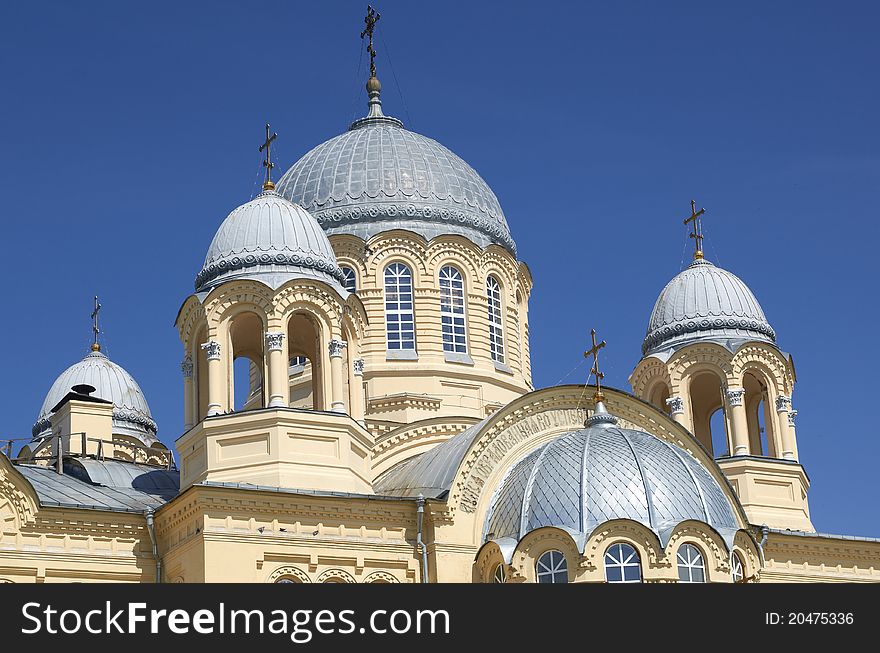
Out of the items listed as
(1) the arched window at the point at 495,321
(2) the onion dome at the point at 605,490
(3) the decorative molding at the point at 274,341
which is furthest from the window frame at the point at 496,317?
(3) the decorative molding at the point at 274,341

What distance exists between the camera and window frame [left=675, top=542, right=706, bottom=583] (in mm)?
22562

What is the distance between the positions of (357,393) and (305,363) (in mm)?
3303

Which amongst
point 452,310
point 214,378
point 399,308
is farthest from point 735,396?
point 214,378

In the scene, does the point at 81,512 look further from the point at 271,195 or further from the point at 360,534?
the point at 271,195

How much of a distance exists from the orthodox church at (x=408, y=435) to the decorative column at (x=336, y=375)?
50 mm

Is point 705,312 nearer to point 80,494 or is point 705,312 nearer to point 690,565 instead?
point 690,565

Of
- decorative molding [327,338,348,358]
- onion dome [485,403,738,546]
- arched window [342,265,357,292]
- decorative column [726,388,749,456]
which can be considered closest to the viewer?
onion dome [485,403,738,546]

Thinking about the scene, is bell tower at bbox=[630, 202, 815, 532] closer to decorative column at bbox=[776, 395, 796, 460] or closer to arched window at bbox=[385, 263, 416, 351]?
decorative column at bbox=[776, 395, 796, 460]

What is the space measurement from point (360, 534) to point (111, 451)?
8737mm

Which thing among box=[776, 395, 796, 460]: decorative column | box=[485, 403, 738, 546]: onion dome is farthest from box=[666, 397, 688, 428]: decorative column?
box=[485, 403, 738, 546]: onion dome

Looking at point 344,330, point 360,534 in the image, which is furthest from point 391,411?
point 360,534

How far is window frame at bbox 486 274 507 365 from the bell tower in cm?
307

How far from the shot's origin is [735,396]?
3033 cm

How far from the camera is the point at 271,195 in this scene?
27.4 metres
